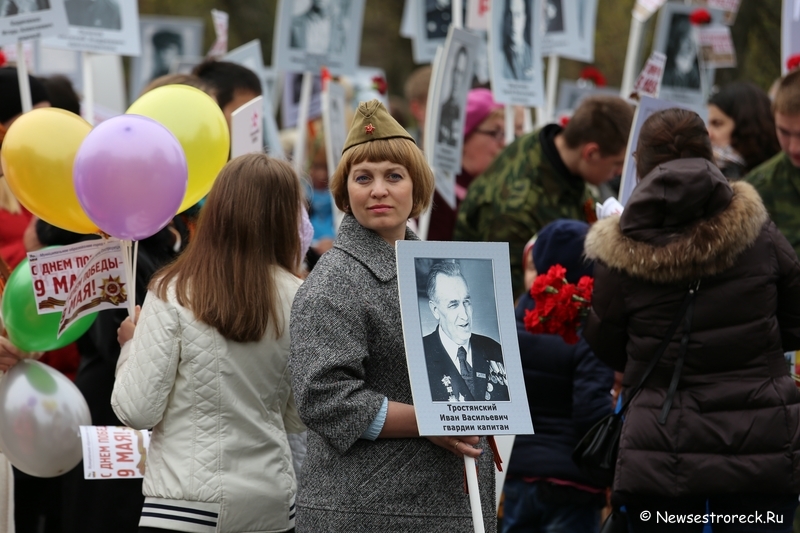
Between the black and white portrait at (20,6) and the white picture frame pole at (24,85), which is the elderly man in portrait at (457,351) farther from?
the black and white portrait at (20,6)

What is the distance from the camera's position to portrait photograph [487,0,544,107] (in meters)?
6.54

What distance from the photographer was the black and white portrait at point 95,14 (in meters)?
5.65

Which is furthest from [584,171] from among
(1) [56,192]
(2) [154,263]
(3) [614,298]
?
(1) [56,192]

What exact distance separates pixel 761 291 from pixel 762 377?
292 mm

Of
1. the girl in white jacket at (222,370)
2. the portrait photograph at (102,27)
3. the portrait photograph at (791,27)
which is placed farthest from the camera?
the portrait photograph at (791,27)

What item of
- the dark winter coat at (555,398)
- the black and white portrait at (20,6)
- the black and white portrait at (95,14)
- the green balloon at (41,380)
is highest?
the black and white portrait at (20,6)

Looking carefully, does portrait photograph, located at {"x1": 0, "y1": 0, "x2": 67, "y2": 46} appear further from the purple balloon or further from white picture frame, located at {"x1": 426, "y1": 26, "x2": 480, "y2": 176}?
white picture frame, located at {"x1": 426, "y1": 26, "x2": 480, "y2": 176}

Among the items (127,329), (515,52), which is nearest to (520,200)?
(515,52)

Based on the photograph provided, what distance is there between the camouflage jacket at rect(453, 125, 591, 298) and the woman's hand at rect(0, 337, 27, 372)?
2.47 meters

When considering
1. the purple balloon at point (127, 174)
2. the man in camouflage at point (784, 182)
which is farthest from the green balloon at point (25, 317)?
the man in camouflage at point (784, 182)

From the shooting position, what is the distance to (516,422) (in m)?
3.09

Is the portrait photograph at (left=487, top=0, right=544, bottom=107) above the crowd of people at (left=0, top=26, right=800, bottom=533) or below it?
above

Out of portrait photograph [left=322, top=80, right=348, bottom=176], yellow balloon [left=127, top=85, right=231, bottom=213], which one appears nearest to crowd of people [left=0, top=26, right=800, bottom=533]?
yellow balloon [left=127, top=85, right=231, bottom=213]

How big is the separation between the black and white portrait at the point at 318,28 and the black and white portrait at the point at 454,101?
4.24 feet
